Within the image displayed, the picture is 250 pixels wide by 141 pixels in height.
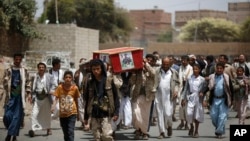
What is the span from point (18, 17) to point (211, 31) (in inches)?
2648

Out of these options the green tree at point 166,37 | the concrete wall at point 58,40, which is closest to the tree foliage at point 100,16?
the concrete wall at point 58,40

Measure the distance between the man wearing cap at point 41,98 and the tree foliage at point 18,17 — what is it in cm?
1968

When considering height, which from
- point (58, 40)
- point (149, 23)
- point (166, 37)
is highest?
point (149, 23)

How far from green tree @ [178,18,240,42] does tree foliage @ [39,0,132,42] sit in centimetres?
2643

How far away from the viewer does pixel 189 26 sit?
342 ft

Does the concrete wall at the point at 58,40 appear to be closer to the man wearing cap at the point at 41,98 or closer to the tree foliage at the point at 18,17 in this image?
the tree foliage at the point at 18,17

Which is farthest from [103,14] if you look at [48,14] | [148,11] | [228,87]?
[148,11]

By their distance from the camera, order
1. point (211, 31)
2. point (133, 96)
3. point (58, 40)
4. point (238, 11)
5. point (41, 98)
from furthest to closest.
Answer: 1. point (238, 11)
2. point (211, 31)
3. point (58, 40)
4. point (41, 98)
5. point (133, 96)

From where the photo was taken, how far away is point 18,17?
33938mm

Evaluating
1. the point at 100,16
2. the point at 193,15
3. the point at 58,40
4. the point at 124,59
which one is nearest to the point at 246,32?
the point at 100,16

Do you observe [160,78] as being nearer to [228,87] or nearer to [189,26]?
[228,87]

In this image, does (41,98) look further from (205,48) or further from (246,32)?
(246,32)

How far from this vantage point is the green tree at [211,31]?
306 ft

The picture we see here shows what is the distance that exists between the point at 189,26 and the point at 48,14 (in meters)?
45.0
